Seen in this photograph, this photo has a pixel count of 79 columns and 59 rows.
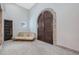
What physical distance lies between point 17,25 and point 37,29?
1.88 m

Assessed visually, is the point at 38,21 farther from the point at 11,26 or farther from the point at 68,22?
the point at 68,22

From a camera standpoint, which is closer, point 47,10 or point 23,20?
point 47,10

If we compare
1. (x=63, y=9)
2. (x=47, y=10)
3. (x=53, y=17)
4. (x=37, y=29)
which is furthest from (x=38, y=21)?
(x=63, y=9)

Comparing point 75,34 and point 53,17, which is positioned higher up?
point 53,17

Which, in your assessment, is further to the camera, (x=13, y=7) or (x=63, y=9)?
(x=13, y=7)

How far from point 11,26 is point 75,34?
17.4ft

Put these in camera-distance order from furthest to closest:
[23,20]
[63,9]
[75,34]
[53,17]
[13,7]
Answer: [23,20]
[13,7]
[53,17]
[63,9]
[75,34]

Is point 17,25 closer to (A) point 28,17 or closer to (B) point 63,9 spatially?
(A) point 28,17

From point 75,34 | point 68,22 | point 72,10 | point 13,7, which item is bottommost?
point 75,34

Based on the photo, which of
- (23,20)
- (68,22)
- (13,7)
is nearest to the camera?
(68,22)

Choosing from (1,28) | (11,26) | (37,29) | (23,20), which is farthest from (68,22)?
(23,20)

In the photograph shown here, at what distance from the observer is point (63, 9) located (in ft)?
15.3

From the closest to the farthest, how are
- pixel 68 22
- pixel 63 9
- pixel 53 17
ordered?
pixel 68 22 < pixel 63 9 < pixel 53 17

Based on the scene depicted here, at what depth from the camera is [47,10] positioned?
6113mm
